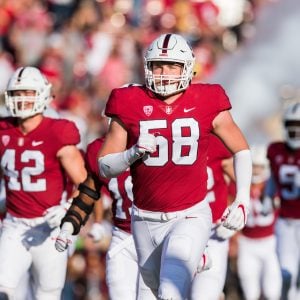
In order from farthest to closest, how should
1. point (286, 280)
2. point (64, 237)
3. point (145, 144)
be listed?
point (286, 280) → point (64, 237) → point (145, 144)

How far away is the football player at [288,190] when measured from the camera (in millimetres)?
9086

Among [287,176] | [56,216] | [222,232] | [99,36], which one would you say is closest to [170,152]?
[56,216]

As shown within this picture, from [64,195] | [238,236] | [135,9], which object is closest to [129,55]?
[135,9]

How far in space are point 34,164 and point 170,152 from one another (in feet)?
5.27

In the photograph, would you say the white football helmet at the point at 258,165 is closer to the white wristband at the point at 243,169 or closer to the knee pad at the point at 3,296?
the knee pad at the point at 3,296

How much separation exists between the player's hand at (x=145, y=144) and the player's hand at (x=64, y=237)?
85cm

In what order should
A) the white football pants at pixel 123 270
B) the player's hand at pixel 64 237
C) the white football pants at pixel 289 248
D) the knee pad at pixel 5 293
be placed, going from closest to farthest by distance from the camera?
the player's hand at pixel 64 237
the white football pants at pixel 123 270
the knee pad at pixel 5 293
the white football pants at pixel 289 248

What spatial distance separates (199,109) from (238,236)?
15.2 ft

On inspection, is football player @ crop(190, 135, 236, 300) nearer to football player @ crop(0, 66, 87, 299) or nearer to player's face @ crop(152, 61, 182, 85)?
football player @ crop(0, 66, 87, 299)

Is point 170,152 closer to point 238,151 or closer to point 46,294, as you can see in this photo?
point 238,151

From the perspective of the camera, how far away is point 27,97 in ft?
24.0

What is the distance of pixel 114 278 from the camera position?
6.69 meters

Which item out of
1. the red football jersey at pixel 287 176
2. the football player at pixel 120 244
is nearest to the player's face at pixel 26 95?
the football player at pixel 120 244

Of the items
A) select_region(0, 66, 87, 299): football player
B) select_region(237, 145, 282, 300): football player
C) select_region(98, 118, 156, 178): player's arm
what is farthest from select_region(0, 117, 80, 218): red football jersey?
select_region(237, 145, 282, 300): football player
